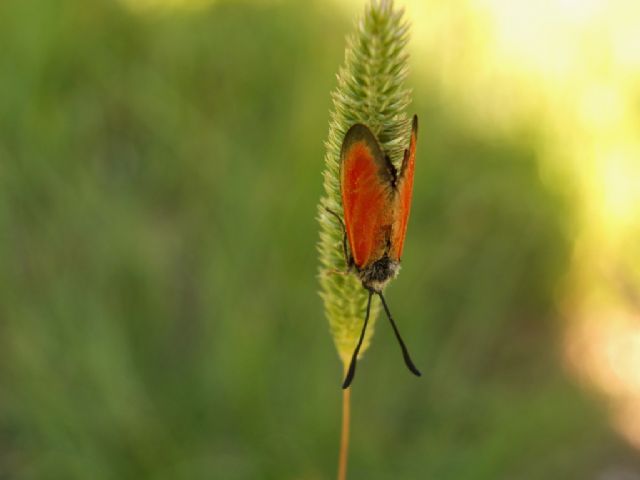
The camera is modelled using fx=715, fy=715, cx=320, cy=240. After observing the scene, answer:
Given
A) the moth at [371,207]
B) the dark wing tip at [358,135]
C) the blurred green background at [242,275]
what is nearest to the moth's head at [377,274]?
the moth at [371,207]

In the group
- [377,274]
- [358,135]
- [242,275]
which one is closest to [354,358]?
[377,274]

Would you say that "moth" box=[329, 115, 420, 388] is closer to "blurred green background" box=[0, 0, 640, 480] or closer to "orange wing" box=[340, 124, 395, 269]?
"orange wing" box=[340, 124, 395, 269]

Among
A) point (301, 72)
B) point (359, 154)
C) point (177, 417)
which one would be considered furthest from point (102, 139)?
point (359, 154)

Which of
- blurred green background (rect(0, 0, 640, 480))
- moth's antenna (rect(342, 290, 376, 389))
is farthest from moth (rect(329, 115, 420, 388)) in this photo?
blurred green background (rect(0, 0, 640, 480))

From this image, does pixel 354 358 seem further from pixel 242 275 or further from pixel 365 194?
pixel 242 275

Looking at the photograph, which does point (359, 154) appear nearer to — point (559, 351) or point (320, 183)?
point (320, 183)

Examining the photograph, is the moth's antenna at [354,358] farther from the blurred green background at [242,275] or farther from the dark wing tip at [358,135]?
the blurred green background at [242,275]
